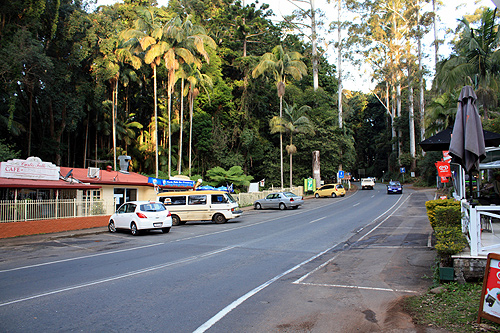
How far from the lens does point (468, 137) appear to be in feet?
25.5

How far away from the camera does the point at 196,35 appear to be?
32156 millimetres

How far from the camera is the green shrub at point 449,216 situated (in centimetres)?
977

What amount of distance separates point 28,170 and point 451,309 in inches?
756

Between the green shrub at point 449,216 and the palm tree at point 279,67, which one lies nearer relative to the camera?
the green shrub at point 449,216

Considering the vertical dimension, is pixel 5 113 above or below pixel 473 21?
below

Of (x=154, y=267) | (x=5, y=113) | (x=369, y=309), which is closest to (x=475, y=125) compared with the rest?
(x=369, y=309)

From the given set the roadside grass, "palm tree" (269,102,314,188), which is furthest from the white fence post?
"palm tree" (269,102,314,188)

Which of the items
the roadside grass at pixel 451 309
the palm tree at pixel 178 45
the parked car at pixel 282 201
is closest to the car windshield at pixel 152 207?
the roadside grass at pixel 451 309

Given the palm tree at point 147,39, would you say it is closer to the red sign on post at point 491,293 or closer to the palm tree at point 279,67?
the palm tree at point 279,67

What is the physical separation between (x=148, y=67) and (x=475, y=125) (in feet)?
123

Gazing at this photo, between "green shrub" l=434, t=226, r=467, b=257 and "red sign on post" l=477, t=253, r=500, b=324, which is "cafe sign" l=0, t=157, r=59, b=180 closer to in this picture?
"green shrub" l=434, t=226, r=467, b=257

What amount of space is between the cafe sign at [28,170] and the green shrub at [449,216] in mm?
18296

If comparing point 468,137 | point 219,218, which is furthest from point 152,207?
point 468,137

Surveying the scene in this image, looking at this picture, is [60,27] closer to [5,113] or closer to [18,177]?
[5,113]
